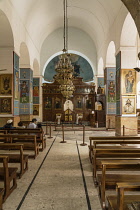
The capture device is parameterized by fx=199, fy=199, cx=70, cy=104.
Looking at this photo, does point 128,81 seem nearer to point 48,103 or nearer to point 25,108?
point 25,108

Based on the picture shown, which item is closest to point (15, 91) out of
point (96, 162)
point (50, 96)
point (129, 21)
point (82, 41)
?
point (129, 21)

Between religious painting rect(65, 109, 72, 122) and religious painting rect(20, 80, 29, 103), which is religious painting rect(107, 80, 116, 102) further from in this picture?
religious painting rect(65, 109, 72, 122)

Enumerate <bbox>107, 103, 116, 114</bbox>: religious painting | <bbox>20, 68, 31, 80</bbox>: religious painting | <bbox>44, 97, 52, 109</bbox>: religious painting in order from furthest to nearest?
<bbox>44, 97, 52, 109</bbox>: religious painting < <bbox>107, 103, 116, 114</bbox>: religious painting < <bbox>20, 68, 31, 80</bbox>: religious painting

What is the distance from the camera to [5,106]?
11430mm

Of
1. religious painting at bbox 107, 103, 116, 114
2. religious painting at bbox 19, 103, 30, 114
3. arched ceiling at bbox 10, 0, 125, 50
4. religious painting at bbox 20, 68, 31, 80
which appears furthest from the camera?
religious painting at bbox 107, 103, 116, 114

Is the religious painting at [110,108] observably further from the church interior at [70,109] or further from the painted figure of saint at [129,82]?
the painted figure of saint at [129,82]

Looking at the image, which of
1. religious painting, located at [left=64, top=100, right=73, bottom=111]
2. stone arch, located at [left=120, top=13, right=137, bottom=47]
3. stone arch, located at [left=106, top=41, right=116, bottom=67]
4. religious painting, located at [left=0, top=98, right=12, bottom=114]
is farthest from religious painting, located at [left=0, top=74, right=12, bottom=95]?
religious painting, located at [left=64, top=100, right=73, bottom=111]

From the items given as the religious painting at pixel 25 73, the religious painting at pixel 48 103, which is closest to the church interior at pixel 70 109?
the religious painting at pixel 25 73

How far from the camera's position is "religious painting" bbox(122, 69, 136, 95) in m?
11.6

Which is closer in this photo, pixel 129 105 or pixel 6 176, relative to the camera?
pixel 6 176

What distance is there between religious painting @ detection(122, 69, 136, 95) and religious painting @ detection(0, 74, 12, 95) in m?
6.59

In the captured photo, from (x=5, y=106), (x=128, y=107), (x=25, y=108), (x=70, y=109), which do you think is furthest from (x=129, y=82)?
(x=70, y=109)

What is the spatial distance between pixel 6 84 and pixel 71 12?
10.4 meters

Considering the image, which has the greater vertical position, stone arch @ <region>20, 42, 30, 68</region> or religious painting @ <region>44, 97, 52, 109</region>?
stone arch @ <region>20, 42, 30, 68</region>
